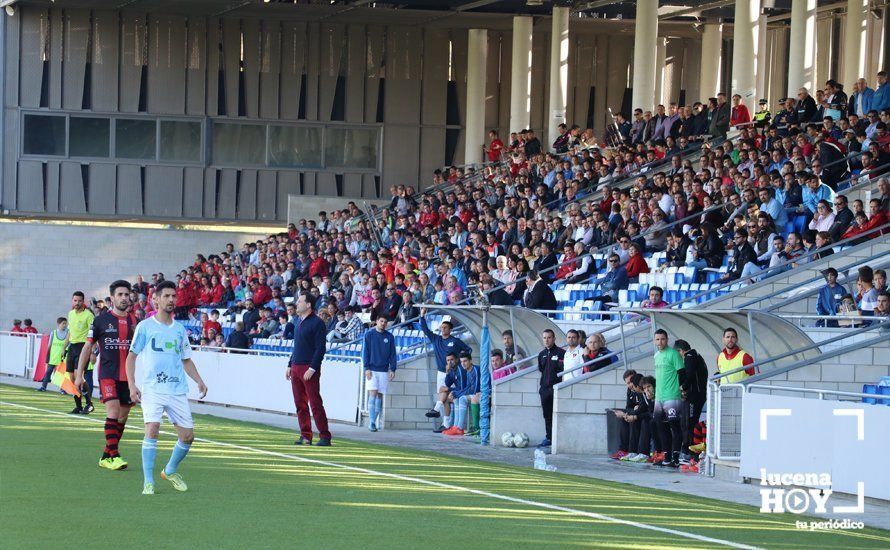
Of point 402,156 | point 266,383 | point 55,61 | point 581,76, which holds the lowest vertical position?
point 266,383

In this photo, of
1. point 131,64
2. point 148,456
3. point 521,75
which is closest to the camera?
point 148,456

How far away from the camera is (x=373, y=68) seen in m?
48.0

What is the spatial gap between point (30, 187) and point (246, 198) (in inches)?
277

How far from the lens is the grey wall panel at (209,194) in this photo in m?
46.9

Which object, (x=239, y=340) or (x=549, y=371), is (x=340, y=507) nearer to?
(x=549, y=371)

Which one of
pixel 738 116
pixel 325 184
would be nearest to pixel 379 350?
pixel 738 116

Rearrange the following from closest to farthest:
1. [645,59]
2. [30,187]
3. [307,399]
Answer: [307,399], [645,59], [30,187]

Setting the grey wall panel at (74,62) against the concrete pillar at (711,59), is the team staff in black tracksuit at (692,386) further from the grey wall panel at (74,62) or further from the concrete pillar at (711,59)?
the grey wall panel at (74,62)

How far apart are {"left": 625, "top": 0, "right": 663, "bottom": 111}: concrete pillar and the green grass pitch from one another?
73.4 ft

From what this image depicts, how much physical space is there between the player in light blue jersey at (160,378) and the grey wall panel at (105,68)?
3562cm

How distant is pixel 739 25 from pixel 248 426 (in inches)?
710

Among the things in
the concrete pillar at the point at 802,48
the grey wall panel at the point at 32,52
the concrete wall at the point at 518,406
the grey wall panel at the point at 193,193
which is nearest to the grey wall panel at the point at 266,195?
the grey wall panel at the point at 193,193

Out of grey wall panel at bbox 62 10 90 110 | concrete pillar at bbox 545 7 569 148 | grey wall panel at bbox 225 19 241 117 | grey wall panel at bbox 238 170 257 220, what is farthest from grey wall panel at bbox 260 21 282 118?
concrete pillar at bbox 545 7 569 148

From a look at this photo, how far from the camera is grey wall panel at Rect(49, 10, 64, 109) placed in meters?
46.2
